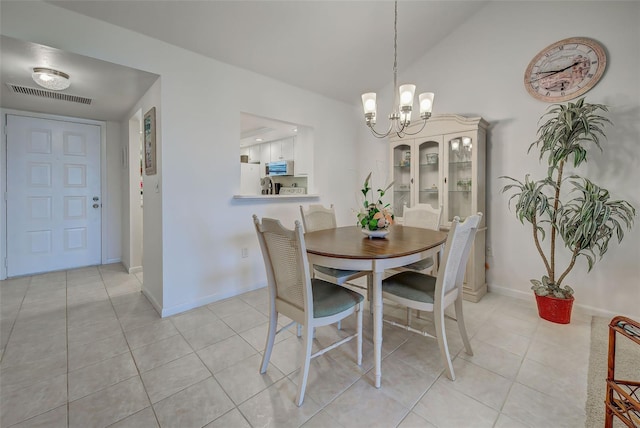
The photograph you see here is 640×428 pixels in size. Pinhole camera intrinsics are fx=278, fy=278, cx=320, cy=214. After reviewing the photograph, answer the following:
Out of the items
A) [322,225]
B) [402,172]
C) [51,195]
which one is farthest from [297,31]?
[51,195]

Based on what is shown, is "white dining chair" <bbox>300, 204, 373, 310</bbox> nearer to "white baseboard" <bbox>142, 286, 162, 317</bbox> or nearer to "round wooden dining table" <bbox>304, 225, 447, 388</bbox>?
"round wooden dining table" <bbox>304, 225, 447, 388</bbox>

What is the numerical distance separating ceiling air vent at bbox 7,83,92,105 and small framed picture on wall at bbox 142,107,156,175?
877 mm

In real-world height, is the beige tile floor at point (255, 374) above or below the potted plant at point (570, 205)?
below

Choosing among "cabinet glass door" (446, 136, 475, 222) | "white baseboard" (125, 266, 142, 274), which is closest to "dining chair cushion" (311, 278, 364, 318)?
"cabinet glass door" (446, 136, 475, 222)

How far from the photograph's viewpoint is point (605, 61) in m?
2.36

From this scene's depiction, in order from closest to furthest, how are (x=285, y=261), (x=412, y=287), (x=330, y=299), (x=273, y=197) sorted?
(x=285, y=261), (x=330, y=299), (x=412, y=287), (x=273, y=197)

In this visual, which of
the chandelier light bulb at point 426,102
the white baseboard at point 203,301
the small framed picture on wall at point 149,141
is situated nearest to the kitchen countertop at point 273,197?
the small framed picture on wall at point 149,141

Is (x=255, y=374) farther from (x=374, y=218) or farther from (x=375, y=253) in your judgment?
(x=374, y=218)

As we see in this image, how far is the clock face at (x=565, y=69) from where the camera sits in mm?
2422

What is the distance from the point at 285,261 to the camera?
5.13 ft

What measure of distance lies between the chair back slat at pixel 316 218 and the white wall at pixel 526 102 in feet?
5.86

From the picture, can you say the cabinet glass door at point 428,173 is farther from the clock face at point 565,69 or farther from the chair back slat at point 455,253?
the chair back slat at point 455,253

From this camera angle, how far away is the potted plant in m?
2.14

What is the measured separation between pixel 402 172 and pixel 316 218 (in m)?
1.51
